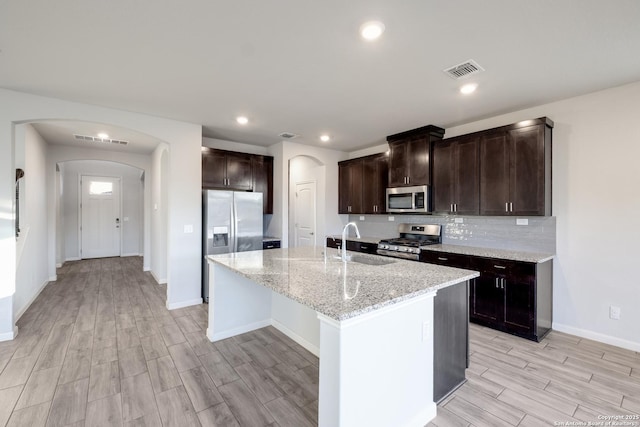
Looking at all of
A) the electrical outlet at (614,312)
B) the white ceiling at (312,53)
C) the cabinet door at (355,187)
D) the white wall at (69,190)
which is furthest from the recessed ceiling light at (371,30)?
the white wall at (69,190)

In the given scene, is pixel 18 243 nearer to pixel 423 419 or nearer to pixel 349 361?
pixel 349 361

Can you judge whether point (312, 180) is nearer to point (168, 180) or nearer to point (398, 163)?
point (398, 163)

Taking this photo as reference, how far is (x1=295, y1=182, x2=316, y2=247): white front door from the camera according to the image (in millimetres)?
5910

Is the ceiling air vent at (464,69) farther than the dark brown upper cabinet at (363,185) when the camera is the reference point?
No

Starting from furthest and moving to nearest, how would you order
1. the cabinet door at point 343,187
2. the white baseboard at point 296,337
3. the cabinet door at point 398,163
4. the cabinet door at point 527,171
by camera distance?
the cabinet door at point 343,187, the cabinet door at point 398,163, the cabinet door at point 527,171, the white baseboard at point 296,337

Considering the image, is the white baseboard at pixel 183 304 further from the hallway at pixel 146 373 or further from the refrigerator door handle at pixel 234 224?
the refrigerator door handle at pixel 234 224

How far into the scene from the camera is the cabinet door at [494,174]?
3.41 metres

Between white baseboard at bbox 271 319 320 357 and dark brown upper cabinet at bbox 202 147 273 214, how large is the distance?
2.48 meters

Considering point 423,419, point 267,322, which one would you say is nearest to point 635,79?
point 423,419

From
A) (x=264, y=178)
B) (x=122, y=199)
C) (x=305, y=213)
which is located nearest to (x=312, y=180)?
(x=305, y=213)

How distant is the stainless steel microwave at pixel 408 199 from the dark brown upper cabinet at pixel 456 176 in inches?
5.4

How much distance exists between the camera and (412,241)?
176 inches

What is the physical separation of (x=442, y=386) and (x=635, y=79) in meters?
3.33

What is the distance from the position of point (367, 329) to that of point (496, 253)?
2.63 m
